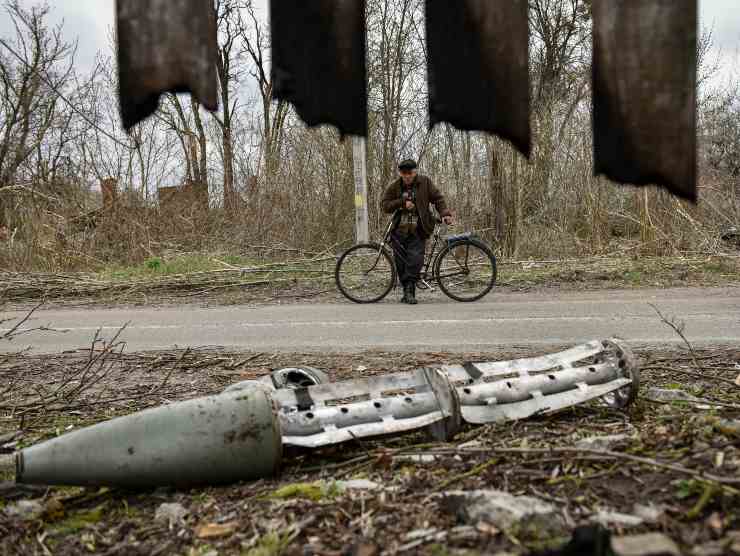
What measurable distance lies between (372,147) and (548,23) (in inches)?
26.7

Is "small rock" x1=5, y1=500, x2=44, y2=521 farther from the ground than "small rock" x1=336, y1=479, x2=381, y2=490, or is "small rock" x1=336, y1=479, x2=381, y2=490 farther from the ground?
"small rock" x1=336, y1=479, x2=381, y2=490

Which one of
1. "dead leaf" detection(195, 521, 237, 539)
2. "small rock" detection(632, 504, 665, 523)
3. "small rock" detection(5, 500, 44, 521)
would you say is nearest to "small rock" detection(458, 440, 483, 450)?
"small rock" detection(632, 504, 665, 523)

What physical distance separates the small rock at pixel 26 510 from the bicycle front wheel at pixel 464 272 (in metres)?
7.00

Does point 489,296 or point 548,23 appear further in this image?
point 489,296

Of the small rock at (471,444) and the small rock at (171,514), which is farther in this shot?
the small rock at (471,444)

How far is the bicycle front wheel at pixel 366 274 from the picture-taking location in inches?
376

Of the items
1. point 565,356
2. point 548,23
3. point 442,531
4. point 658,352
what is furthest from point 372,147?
point 658,352

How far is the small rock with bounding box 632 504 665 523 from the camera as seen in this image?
2113 mm

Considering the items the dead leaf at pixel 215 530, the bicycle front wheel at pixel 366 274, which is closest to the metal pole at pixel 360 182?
the dead leaf at pixel 215 530

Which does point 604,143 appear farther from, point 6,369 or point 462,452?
point 6,369

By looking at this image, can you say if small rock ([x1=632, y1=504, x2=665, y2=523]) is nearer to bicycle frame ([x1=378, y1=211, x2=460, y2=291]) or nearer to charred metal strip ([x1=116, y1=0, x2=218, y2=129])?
charred metal strip ([x1=116, y1=0, x2=218, y2=129])

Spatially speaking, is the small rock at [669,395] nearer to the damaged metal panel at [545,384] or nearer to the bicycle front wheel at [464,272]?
the damaged metal panel at [545,384]

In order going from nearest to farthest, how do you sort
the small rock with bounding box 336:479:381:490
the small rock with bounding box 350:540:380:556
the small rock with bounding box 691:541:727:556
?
1. the small rock with bounding box 691:541:727:556
2. the small rock with bounding box 350:540:380:556
3. the small rock with bounding box 336:479:381:490

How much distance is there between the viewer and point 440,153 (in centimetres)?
136
